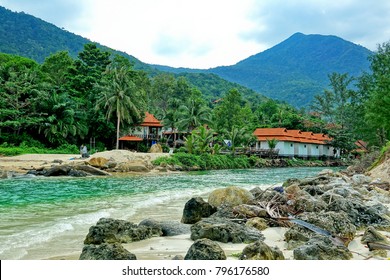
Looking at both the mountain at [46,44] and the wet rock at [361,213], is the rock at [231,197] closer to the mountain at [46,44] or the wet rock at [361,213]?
the wet rock at [361,213]

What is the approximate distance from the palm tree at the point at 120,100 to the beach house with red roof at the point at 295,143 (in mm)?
17924

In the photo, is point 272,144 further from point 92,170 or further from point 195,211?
point 195,211

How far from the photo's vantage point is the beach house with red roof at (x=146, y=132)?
5100 cm

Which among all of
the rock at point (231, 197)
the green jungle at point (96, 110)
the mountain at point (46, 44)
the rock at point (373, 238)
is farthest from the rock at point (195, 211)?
the mountain at point (46, 44)

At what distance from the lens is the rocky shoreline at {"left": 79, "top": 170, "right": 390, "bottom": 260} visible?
18.1 feet

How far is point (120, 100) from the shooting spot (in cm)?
4550

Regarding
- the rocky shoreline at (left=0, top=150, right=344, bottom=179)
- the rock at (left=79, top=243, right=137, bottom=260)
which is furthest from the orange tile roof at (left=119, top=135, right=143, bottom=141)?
the rock at (left=79, top=243, right=137, bottom=260)

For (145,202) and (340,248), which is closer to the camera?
(340,248)

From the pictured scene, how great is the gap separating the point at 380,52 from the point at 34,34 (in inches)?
5206

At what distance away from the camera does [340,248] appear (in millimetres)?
5785

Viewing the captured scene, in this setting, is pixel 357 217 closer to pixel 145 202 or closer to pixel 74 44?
pixel 145 202

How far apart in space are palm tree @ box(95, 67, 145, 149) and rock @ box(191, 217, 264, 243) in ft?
126

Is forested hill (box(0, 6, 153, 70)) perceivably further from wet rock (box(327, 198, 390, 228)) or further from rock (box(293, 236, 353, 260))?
rock (box(293, 236, 353, 260))

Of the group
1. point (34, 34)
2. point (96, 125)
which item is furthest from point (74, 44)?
point (96, 125)
